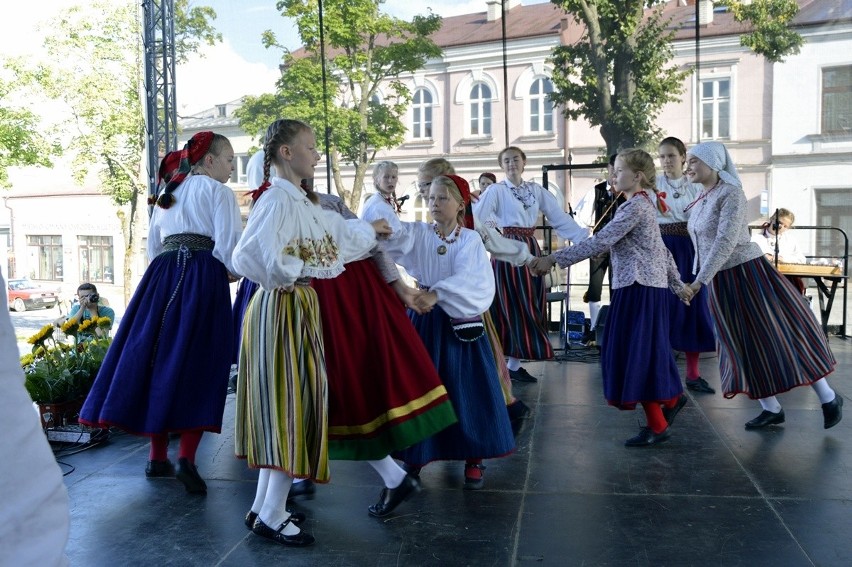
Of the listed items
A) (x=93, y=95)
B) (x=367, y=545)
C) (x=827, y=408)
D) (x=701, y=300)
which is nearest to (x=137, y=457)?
(x=367, y=545)

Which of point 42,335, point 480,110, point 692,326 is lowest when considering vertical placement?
point 692,326

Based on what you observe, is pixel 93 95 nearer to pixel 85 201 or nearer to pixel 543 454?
pixel 85 201

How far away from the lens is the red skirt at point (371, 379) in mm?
2941

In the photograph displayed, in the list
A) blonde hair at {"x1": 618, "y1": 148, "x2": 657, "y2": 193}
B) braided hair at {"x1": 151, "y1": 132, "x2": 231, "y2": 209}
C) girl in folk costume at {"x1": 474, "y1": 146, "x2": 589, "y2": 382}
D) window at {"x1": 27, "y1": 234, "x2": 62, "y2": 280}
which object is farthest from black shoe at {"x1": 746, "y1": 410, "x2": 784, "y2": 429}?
window at {"x1": 27, "y1": 234, "x2": 62, "y2": 280}

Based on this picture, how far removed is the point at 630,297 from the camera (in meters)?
4.00

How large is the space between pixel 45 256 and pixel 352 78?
699 inches

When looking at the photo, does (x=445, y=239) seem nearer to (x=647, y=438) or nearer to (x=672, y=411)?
(x=647, y=438)

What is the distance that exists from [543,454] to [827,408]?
4.88ft

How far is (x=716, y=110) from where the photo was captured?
585 inches

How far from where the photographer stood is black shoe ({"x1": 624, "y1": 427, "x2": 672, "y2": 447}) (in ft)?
13.3

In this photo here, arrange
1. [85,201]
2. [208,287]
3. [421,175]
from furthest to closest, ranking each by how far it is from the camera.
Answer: [85,201] → [421,175] → [208,287]

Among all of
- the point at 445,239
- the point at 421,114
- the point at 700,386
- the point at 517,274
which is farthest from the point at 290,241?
the point at 421,114

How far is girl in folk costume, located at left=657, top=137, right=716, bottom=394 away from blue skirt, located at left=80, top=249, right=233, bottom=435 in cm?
309

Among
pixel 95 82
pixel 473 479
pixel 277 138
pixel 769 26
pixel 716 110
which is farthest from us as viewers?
pixel 95 82
